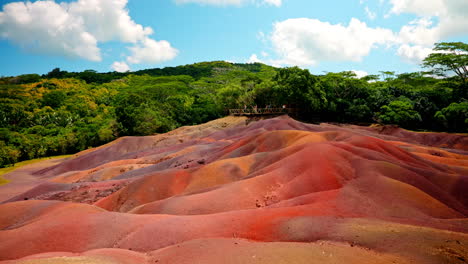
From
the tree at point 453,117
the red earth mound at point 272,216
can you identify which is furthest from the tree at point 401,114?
the red earth mound at point 272,216

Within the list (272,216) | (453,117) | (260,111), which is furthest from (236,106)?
(272,216)

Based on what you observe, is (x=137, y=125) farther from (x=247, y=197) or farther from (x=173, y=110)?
(x=247, y=197)

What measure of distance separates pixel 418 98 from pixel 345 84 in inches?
582

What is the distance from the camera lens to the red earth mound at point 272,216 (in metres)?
8.59

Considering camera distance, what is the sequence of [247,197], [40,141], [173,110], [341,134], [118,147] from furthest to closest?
[173,110]
[40,141]
[118,147]
[341,134]
[247,197]

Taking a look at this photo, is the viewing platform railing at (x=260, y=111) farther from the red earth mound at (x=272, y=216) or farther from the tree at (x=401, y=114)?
the red earth mound at (x=272, y=216)

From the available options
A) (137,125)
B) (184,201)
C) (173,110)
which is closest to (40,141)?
(137,125)

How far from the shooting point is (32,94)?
297 ft

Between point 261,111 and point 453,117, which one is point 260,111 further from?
point 453,117

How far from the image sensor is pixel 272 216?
12.1m

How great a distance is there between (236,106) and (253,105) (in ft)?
19.9

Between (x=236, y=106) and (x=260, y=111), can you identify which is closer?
Answer: (x=260, y=111)

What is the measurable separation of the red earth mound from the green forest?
34608 mm

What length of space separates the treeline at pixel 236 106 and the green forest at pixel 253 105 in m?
0.17
